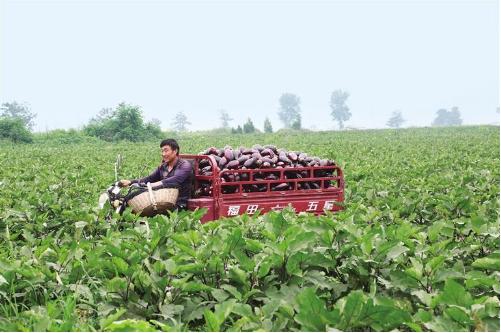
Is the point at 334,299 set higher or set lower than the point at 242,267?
lower

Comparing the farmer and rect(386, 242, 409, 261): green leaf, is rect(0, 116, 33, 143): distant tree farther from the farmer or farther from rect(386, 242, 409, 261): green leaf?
rect(386, 242, 409, 261): green leaf

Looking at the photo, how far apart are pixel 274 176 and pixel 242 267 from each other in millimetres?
4428

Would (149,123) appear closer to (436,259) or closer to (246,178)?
(246,178)

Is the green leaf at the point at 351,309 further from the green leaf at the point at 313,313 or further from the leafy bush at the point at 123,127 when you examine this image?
the leafy bush at the point at 123,127

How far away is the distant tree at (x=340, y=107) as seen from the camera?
152 m

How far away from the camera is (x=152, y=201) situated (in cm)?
667

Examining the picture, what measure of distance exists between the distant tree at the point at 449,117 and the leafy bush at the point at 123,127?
442 ft

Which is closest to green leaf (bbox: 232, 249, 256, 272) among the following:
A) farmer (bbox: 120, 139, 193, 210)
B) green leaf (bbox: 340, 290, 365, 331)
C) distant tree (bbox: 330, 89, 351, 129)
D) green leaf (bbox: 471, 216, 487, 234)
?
green leaf (bbox: 340, 290, 365, 331)

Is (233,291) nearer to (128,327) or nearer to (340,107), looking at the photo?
(128,327)

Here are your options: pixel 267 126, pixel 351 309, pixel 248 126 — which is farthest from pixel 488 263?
pixel 267 126

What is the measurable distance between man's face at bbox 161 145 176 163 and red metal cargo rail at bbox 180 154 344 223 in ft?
1.17

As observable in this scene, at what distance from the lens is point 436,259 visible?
3.11 meters

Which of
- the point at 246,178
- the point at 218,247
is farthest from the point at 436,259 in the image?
the point at 246,178

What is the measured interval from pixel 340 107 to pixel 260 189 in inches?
5929
